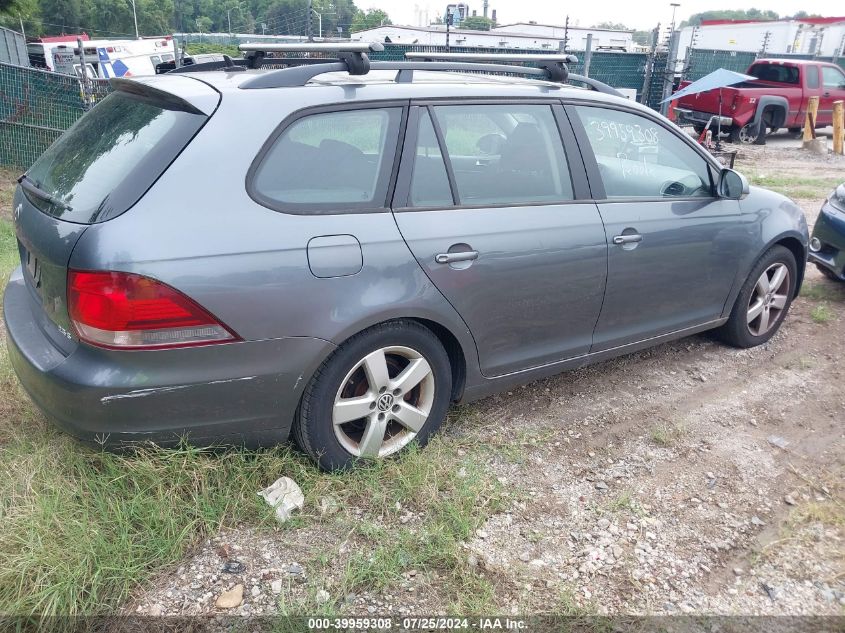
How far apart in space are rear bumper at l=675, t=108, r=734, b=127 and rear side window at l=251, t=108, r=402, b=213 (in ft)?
48.4

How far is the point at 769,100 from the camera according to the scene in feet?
53.0

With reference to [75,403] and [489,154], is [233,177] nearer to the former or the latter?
[75,403]

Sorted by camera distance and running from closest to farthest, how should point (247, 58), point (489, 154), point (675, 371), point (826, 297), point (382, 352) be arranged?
point (382, 352)
point (489, 154)
point (247, 58)
point (675, 371)
point (826, 297)

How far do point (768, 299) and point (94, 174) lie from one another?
13.5 feet

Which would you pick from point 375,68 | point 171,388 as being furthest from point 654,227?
point 171,388

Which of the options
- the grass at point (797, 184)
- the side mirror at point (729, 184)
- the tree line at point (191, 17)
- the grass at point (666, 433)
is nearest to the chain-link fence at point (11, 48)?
the grass at point (797, 184)

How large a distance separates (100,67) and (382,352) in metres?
29.6

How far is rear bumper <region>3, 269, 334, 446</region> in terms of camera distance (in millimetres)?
2480

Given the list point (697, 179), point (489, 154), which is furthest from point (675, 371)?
point (489, 154)

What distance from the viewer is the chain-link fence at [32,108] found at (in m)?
9.52

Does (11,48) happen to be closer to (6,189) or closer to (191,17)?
(6,189)

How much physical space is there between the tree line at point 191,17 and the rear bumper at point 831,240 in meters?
45.3

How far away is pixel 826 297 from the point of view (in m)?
5.80

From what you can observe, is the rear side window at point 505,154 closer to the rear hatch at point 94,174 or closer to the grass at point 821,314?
the rear hatch at point 94,174
